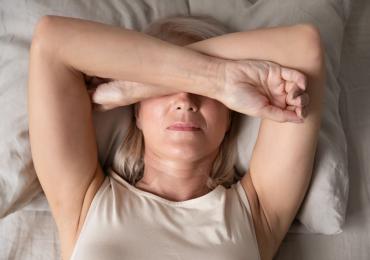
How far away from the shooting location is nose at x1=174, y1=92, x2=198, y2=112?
1.22 m

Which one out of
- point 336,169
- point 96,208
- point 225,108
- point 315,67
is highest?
point 315,67

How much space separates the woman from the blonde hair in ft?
0.07

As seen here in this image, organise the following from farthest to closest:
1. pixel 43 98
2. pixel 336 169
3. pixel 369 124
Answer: pixel 369 124 < pixel 336 169 < pixel 43 98

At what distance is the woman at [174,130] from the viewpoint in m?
1.16

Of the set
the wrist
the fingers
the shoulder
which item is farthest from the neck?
the fingers

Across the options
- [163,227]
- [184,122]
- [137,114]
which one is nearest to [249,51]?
[184,122]

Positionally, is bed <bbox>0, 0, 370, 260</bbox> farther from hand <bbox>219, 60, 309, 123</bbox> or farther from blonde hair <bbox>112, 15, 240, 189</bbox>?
hand <bbox>219, 60, 309, 123</bbox>

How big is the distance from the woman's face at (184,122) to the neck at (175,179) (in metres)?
0.04

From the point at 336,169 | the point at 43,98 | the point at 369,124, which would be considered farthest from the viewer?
the point at 369,124

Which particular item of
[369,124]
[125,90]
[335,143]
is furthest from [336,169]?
[125,90]

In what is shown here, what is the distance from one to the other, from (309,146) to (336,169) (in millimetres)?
130

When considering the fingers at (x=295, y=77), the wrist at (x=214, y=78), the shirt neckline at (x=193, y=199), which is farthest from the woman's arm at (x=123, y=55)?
the shirt neckline at (x=193, y=199)

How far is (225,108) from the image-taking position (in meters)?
1.30

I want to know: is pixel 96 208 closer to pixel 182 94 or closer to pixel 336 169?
pixel 182 94
